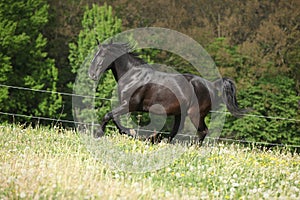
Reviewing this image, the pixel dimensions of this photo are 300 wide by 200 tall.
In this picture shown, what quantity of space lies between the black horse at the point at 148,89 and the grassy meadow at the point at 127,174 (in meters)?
0.95

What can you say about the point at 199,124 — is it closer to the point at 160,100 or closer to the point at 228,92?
the point at 228,92

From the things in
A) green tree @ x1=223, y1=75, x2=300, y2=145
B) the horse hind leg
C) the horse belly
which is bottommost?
green tree @ x1=223, y1=75, x2=300, y2=145

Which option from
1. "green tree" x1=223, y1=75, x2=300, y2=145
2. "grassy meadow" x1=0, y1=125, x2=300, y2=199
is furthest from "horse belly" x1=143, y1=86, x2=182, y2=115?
"green tree" x1=223, y1=75, x2=300, y2=145

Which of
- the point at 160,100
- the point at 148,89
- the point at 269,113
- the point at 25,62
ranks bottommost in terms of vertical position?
the point at 269,113

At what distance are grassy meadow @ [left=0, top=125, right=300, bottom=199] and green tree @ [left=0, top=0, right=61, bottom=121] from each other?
17.7 meters

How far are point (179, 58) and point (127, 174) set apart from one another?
21591mm

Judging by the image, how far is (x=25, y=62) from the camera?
27047mm

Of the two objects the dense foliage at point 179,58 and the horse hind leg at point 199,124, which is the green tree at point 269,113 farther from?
the horse hind leg at point 199,124

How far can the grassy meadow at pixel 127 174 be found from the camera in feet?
15.9

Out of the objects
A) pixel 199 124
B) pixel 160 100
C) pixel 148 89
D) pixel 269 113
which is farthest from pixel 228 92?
pixel 269 113

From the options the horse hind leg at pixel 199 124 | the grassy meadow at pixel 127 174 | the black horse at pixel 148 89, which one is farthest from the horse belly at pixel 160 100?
the grassy meadow at pixel 127 174

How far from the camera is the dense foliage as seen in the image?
2452 centimetres

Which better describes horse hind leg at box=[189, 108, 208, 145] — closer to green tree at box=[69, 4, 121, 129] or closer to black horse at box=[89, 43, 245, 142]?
black horse at box=[89, 43, 245, 142]

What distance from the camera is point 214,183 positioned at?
5.79 metres
